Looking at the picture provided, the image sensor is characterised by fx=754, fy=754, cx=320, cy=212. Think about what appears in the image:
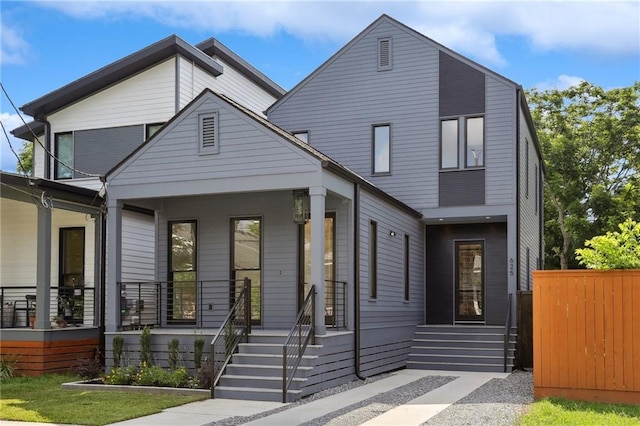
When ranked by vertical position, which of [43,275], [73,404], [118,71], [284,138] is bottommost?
[73,404]

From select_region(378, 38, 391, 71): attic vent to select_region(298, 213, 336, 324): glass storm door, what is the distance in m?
5.94

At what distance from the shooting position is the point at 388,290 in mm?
16688

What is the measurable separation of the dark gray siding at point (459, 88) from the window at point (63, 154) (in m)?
9.82

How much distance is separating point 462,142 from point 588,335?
8.63 metres

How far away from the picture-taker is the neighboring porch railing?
14516mm

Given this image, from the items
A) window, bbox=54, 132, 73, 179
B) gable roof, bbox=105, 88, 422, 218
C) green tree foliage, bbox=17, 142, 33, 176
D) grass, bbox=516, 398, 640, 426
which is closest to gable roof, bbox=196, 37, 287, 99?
window, bbox=54, 132, 73, 179

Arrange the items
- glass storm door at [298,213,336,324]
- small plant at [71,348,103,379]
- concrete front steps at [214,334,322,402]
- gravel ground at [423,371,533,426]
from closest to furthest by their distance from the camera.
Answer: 1. gravel ground at [423,371,533,426]
2. concrete front steps at [214,334,322,402]
3. small plant at [71,348,103,379]
4. glass storm door at [298,213,336,324]

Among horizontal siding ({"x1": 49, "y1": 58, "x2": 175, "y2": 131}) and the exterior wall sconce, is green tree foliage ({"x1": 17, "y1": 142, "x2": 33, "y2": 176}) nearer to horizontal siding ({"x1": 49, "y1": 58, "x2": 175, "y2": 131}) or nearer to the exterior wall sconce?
horizontal siding ({"x1": 49, "y1": 58, "x2": 175, "y2": 131})

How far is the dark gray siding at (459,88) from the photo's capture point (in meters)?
18.6

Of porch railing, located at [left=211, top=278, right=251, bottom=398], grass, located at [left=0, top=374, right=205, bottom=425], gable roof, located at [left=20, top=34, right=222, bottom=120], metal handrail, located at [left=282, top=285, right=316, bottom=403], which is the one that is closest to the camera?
grass, located at [left=0, top=374, right=205, bottom=425]

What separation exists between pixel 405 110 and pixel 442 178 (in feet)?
6.51

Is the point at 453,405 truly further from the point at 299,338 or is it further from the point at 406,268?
the point at 406,268

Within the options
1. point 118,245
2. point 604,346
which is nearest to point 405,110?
point 118,245

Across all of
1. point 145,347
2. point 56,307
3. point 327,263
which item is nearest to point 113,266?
point 145,347
